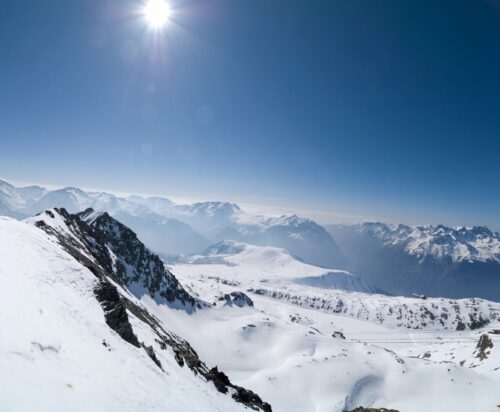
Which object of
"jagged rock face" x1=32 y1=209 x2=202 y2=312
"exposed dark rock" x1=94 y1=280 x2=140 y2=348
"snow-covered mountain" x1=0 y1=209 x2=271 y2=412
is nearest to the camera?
"snow-covered mountain" x1=0 y1=209 x2=271 y2=412

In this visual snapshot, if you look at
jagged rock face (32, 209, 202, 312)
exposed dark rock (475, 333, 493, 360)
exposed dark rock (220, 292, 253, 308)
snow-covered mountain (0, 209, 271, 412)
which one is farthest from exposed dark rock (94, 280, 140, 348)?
exposed dark rock (220, 292, 253, 308)

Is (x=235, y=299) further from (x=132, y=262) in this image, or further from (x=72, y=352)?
(x=72, y=352)

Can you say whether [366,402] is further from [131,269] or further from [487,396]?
[131,269]

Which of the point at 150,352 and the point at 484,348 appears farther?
the point at 484,348

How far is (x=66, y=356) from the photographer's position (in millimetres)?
12953

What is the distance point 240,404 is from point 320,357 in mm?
70302

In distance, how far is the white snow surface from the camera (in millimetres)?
9219

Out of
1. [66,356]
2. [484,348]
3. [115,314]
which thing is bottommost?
[484,348]

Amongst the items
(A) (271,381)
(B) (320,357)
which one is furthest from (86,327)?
(B) (320,357)

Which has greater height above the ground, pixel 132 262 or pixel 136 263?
pixel 132 262

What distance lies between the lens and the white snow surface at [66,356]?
922 cm

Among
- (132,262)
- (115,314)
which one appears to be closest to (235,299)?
(132,262)

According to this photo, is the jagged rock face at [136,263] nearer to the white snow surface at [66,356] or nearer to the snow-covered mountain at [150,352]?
the snow-covered mountain at [150,352]

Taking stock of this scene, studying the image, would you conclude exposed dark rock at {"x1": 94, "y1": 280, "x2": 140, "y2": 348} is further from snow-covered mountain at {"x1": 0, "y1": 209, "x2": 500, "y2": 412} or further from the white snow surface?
the white snow surface
